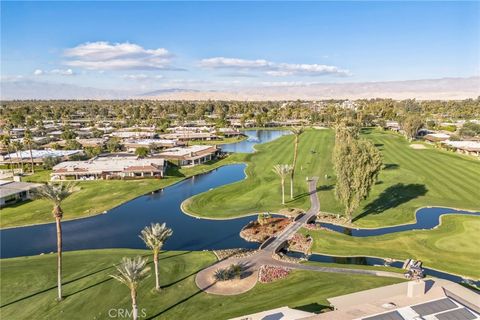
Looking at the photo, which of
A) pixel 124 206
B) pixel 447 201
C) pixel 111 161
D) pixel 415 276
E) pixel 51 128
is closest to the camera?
pixel 415 276

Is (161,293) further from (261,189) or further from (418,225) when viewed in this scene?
(261,189)

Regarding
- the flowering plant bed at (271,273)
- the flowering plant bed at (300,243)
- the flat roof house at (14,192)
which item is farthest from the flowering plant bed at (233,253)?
the flat roof house at (14,192)

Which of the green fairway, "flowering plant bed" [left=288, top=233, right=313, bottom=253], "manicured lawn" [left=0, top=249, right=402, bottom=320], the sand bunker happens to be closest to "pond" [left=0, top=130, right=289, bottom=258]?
the green fairway

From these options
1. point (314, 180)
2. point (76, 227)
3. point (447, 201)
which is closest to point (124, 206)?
point (76, 227)

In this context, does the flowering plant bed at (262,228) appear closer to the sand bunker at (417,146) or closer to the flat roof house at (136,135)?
the sand bunker at (417,146)

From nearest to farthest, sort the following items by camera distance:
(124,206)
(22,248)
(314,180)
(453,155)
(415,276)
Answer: (415,276)
(22,248)
(124,206)
(314,180)
(453,155)

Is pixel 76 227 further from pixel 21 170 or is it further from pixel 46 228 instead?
pixel 21 170

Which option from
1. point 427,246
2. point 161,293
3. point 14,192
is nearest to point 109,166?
point 14,192
